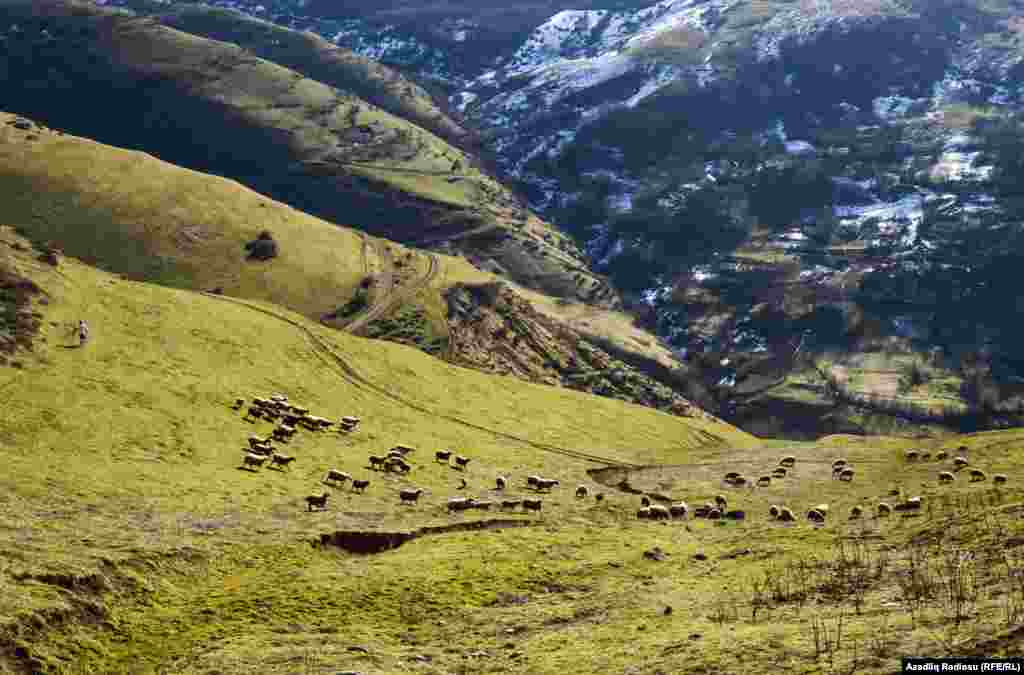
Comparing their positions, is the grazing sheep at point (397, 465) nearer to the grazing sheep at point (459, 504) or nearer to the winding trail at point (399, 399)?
the grazing sheep at point (459, 504)

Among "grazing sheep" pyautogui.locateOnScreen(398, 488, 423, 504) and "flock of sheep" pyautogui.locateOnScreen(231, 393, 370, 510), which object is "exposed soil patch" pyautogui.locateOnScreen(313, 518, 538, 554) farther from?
"flock of sheep" pyautogui.locateOnScreen(231, 393, 370, 510)

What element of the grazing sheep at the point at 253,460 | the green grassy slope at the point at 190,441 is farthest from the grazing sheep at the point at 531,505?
the grazing sheep at the point at 253,460

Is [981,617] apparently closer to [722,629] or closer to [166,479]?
[722,629]

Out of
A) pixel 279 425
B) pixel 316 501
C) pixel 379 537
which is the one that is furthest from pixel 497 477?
pixel 379 537

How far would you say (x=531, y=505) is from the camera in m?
76.7

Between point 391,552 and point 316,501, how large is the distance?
10.8 meters

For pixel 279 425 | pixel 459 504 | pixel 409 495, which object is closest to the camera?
pixel 459 504

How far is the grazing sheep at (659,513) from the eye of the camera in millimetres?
79312

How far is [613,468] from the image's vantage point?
370ft

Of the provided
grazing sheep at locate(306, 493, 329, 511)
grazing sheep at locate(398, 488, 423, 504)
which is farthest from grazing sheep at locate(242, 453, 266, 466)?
grazing sheep at locate(398, 488, 423, 504)

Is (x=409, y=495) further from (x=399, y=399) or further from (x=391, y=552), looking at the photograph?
(x=399, y=399)

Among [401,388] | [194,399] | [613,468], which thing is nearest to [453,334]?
[401,388]

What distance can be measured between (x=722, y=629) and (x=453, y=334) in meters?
155

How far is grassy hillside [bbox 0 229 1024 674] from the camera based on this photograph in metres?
42.4
